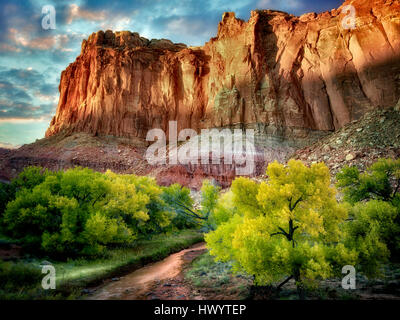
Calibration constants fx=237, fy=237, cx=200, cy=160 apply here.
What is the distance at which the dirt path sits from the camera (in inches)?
426

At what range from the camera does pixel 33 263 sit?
12.8 metres

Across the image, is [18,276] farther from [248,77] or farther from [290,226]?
[248,77]

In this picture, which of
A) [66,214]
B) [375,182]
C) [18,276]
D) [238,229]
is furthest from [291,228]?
[66,214]

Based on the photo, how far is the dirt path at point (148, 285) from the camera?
1083cm

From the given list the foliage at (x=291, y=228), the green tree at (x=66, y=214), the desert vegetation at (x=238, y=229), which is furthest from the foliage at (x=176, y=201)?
the foliage at (x=291, y=228)

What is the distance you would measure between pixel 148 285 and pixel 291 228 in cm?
800

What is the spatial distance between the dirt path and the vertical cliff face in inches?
1498

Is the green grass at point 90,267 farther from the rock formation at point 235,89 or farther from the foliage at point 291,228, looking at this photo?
the rock formation at point 235,89

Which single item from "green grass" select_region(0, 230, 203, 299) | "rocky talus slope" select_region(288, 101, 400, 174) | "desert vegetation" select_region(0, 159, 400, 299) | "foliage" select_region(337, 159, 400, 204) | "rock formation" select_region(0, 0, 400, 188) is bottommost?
"green grass" select_region(0, 230, 203, 299)

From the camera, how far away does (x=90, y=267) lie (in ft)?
45.9

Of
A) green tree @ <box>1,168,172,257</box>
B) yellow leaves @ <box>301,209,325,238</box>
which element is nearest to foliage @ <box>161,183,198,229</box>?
green tree @ <box>1,168,172,257</box>

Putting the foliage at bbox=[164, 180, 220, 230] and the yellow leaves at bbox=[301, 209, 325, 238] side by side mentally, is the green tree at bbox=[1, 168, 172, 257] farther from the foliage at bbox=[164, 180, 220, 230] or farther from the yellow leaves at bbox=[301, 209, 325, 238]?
the yellow leaves at bbox=[301, 209, 325, 238]
